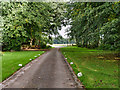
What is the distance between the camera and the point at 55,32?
36.2m

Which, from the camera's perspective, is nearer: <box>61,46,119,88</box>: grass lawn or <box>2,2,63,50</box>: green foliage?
<box>61,46,119,88</box>: grass lawn

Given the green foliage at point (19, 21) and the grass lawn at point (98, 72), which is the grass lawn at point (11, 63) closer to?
the grass lawn at point (98, 72)

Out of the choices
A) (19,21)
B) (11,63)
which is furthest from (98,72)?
(19,21)

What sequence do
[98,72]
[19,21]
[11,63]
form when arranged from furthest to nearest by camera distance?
[19,21] < [11,63] < [98,72]

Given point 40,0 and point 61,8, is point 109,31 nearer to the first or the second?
point 40,0

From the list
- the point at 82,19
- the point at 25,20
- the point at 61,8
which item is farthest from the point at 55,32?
the point at 82,19

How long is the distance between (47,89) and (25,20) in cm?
1877

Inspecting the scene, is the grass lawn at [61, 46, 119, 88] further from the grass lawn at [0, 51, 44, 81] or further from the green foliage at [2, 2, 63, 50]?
the green foliage at [2, 2, 63, 50]

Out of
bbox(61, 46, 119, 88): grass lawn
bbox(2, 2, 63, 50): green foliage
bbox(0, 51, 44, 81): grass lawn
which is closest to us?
bbox(61, 46, 119, 88): grass lawn

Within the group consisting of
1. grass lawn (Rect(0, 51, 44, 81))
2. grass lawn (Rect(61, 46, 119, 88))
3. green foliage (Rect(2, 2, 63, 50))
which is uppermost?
green foliage (Rect(2, 2, 63, 50))

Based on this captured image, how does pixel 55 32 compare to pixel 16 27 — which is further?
pixel 55 32

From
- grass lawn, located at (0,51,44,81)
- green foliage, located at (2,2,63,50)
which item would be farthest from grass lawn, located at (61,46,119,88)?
green foliage, located at (2,2,63,50)

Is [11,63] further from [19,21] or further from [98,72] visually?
[19,21]

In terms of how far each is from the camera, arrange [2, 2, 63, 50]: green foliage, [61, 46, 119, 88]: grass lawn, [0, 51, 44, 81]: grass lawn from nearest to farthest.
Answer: [61, 46, 119, 88]: grass lawn
[0, 51, 44, 81]: grass lawn
[2, 2, 63, 50]: green foliage
